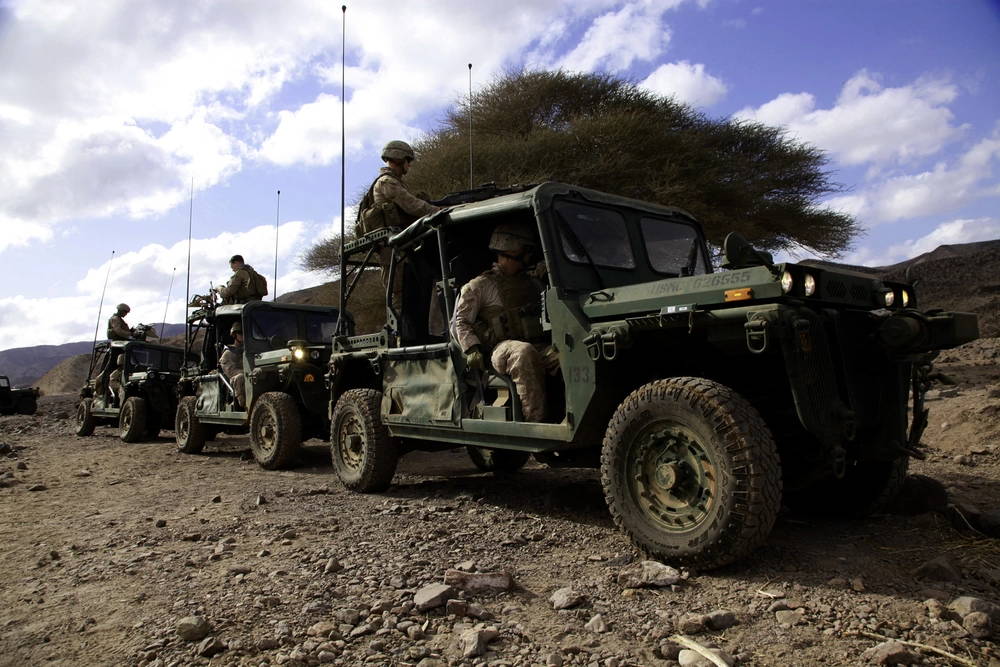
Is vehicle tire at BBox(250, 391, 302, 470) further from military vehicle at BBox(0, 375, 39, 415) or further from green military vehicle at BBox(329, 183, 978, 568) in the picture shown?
military vehicle at BBox(0, 375, 39, 415)

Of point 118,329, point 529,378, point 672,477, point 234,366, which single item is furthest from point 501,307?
point 118,329

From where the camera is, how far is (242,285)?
35.3 feet

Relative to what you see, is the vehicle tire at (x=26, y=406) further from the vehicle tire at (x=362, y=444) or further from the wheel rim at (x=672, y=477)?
the wheel rim at (x=672, y=477)

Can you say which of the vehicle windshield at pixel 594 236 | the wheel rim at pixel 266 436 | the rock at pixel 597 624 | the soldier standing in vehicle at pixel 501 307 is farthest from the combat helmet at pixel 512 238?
the wheel rim at pixel 266 436

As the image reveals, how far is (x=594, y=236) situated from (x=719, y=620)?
2.62 meters

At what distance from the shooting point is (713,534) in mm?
3422

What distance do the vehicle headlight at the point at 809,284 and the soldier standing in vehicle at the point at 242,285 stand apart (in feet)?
28.4

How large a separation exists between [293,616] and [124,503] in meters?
3.67

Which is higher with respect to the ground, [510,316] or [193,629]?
[510,316]

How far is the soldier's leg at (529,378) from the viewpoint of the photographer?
4660 millimetres

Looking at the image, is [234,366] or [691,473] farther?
[234,366]

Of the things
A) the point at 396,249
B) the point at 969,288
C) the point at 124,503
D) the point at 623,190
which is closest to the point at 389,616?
the point at 396,249

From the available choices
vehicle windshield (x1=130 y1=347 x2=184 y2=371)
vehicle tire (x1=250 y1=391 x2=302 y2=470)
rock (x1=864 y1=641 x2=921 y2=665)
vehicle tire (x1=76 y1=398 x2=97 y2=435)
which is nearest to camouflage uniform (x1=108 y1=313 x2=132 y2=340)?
vehicle tire (x1=76 y1=398 x2=97 y2=435)

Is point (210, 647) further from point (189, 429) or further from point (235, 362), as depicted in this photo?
point (189, 429)
